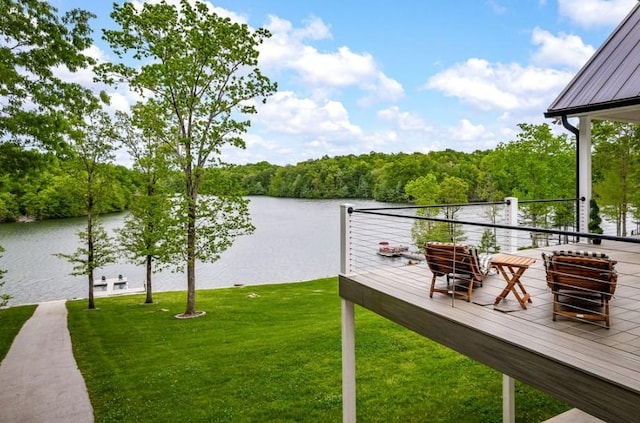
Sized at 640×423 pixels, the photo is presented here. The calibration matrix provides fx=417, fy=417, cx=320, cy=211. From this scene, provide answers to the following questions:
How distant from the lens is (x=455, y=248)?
486cm

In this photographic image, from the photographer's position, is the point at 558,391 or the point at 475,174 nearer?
the point at 558,391

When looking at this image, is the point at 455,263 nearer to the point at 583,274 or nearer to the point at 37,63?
the point at 583,274

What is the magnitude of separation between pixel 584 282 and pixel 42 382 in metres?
12.1

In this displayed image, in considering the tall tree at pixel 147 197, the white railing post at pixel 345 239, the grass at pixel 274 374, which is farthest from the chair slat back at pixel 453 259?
the tall tree at pixel 147 197

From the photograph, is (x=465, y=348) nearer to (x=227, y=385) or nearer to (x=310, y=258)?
(x=227, y=385)

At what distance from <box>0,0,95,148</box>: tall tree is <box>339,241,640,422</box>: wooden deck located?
662cm

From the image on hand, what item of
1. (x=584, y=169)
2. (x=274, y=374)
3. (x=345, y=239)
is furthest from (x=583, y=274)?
(x=274, y=374)

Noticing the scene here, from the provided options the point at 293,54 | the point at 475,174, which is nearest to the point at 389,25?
the point at 293,54

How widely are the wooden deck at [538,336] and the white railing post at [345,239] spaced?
0.38 metres

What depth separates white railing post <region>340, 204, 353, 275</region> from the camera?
19.4 ft

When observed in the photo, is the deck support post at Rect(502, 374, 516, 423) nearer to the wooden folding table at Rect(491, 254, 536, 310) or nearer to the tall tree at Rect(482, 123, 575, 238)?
the wooden folding table at Rect(491, 254, 536, 310)

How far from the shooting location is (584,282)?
3898 mm

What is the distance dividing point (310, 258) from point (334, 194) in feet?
93.1

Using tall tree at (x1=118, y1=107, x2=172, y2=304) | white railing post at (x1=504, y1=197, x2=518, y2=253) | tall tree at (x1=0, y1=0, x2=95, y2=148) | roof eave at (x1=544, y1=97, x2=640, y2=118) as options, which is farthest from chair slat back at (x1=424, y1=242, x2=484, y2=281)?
tall tree at (x1=118, y1=107, x2=172, y2=304)
